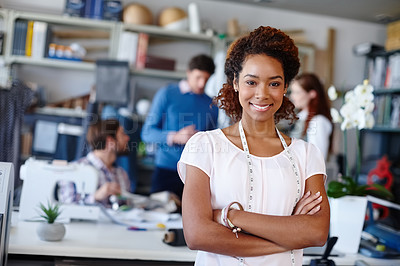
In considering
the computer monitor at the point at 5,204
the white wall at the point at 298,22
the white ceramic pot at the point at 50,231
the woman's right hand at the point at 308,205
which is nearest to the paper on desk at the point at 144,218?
the white ceramic pot at the point at 50,231

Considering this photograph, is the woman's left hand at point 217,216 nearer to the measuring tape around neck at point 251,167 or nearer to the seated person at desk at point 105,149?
the measuring tape around neck at point 251,167

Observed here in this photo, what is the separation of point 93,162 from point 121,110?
1720 millimetres

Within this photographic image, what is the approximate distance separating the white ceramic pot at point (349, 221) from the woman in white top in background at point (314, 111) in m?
0.75

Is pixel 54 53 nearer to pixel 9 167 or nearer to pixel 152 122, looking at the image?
pixel 152 122

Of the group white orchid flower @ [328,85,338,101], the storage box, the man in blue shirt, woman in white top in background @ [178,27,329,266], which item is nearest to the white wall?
the storage box

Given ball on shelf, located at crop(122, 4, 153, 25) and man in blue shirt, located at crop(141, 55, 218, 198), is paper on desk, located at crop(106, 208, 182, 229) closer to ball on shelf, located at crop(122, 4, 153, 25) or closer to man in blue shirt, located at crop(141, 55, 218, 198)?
man in blue shirt, located at crop(141, 55, 218, 198)

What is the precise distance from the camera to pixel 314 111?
115 inches

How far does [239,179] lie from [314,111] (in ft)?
5.50

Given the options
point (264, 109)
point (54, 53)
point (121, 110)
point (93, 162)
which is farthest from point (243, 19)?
point (264, 109)

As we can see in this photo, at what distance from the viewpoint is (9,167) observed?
5.37ft

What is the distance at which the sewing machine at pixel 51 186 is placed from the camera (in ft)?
6.89

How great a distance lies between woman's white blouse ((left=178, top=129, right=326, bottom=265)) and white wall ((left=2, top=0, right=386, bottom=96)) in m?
3.48

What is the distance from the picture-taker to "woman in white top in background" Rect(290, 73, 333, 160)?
2814 mm

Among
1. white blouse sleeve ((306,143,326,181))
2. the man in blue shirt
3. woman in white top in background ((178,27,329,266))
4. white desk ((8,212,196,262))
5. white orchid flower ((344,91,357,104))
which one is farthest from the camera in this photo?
the man in blue shirt
